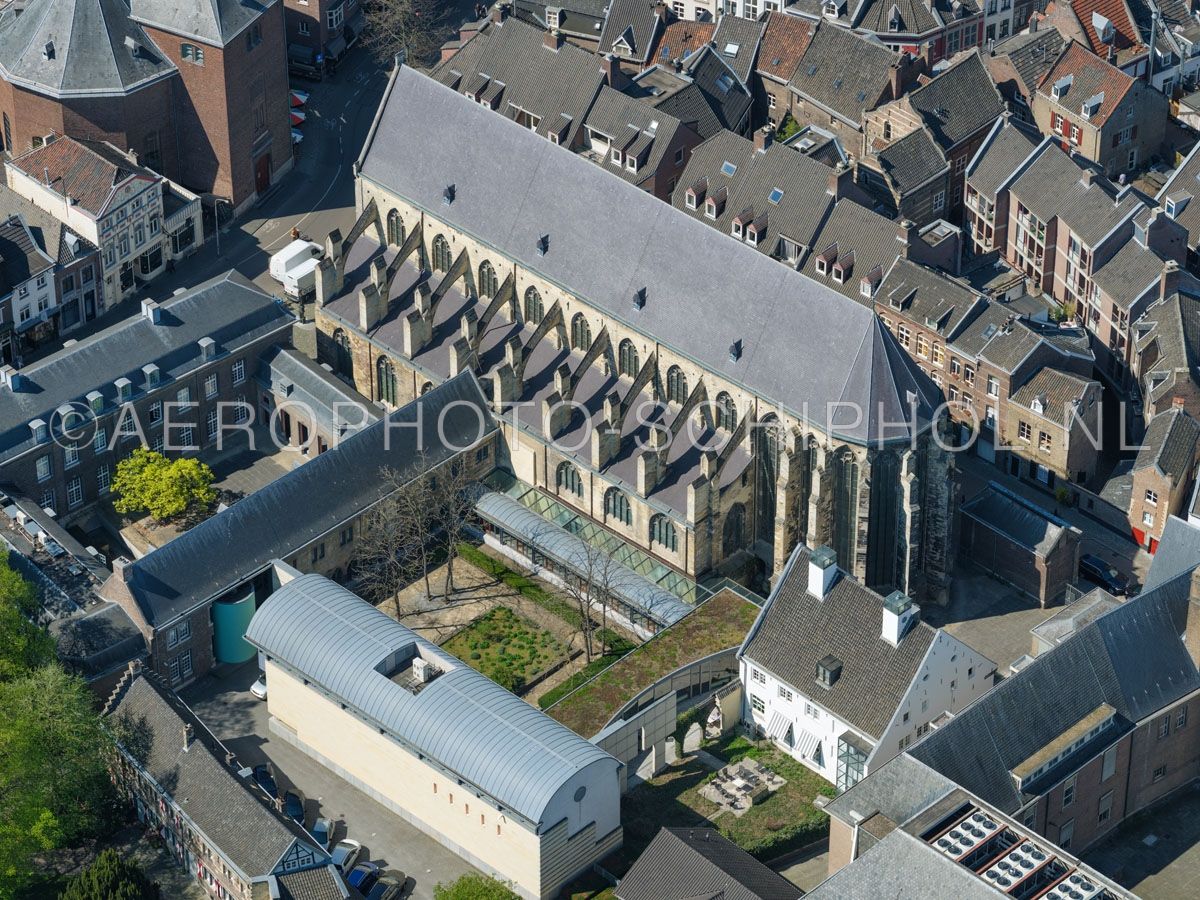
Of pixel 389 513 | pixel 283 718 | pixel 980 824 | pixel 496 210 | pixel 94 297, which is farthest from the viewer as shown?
pixel 94 297

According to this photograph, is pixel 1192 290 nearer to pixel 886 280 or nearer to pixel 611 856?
pixel 886 280

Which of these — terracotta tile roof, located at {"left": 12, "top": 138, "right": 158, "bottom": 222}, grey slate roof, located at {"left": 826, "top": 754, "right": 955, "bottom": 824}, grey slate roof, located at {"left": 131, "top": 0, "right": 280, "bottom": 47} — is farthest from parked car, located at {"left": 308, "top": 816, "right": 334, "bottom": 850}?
grey slate roof, located at {"left": 131, "top": 0, "right": 280, "bottom": 47}

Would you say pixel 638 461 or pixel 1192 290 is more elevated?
pixel 1192 290

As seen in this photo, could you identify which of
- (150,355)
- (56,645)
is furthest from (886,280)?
(56,645)

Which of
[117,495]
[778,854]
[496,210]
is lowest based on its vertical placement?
[117,495]

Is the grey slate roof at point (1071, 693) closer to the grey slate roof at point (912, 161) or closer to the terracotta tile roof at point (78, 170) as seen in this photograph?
the grey slate roof at point (912, 161)

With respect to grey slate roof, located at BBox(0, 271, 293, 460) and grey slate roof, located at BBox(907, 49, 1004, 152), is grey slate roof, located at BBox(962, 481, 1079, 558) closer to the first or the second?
grey slate roof, located at BBox(907, 49, 1004, 152)

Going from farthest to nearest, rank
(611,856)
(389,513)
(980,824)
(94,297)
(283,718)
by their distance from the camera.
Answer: (94,297) → (389,513) → (283,718) → (611,856) → (980,824)
